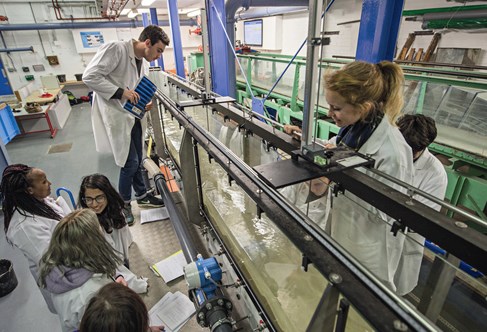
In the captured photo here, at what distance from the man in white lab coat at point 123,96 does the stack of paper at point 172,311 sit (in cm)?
90

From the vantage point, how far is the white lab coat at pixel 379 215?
1.06 m

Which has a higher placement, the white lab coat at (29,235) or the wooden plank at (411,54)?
the wooden plank at (411,54)

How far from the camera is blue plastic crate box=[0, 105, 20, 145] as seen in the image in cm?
502

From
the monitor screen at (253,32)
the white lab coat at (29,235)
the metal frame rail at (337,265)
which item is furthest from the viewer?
the monitor screen at (253,32)

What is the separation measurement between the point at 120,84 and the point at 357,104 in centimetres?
201

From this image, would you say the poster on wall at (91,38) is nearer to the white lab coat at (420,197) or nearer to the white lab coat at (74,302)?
the white lab coat at (74,302)

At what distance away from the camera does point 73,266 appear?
4.25 feet

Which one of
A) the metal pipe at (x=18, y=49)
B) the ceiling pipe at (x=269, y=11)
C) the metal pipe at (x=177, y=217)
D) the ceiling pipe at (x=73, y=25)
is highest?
the ceiling pipe at (x=269, y=11)

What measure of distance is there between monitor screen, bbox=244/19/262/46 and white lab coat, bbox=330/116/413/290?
8.69 m

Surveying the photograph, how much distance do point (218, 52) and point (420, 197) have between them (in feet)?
9.30

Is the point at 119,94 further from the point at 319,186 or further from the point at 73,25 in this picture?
the point at 73,25

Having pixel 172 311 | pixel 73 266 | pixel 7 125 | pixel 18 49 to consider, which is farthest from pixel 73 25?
pixel 172 311

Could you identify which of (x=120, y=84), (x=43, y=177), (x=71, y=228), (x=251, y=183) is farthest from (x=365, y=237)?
(x=120, y=84)

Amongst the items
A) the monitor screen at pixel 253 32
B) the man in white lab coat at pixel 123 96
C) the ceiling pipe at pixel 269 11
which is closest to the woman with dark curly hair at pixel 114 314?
the man in white lab coat at pixel 123 96
